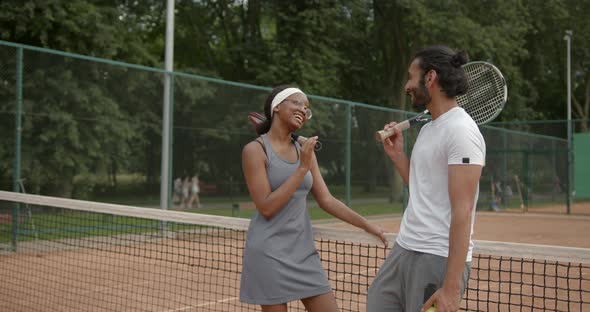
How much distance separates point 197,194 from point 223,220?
9.16 metres

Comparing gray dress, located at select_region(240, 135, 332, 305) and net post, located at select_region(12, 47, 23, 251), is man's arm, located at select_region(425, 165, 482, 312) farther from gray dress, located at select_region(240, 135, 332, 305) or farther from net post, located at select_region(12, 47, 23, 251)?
net post, located at select_region(12, 47, 23, 251)

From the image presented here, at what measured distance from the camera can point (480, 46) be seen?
83.8 feet

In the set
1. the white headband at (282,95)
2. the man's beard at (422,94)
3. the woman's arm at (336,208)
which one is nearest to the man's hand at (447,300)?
the man's beard at (422,94)

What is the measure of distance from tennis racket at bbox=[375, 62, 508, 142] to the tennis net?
0.68m

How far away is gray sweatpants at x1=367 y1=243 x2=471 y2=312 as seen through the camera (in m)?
2.49

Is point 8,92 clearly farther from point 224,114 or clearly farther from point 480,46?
point 480,46

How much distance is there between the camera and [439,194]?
247cm

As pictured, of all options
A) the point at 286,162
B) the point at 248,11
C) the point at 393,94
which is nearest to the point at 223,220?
the point at 286,162

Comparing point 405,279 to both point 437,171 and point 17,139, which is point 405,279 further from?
point 17,139

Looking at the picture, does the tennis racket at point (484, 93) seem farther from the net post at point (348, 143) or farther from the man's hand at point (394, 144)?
the net post at point (348, 143)

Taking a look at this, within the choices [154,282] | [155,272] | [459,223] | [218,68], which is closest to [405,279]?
[459,223]

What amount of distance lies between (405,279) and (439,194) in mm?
376

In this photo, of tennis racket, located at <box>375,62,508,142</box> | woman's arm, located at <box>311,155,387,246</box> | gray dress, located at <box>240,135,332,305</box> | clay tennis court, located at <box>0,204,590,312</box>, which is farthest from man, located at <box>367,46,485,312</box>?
clay tennis court, located at <box>0,204,590,312</box>

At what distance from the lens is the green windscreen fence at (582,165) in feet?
72.6
